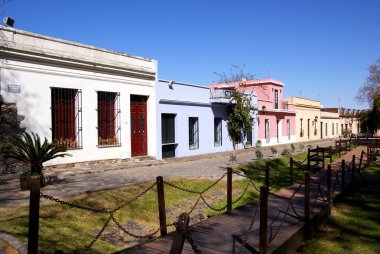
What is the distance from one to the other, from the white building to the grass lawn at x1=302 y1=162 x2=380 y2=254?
8946 millimetres

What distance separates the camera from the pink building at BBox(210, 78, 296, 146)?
27375 mm

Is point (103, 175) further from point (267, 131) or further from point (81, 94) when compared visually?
point (267, 131)

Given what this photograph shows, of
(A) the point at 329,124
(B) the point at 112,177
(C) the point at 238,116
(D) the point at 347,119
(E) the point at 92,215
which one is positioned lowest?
(E) the point at 92,215

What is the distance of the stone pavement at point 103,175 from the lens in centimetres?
876

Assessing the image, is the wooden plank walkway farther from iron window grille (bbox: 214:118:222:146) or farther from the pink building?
the pink building

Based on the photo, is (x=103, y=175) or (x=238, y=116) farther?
(x=238, y=116)

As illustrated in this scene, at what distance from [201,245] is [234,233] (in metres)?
0.85

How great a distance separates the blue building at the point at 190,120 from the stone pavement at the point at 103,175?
A: 62.9 inches

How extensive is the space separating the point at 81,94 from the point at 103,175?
11.1 feet

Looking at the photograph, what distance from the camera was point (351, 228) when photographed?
7363 millimetres

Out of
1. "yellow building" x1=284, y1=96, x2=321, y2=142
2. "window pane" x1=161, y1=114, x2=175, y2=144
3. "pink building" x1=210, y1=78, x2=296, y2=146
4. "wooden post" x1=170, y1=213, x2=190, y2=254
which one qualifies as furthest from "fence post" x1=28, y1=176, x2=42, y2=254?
"yellow building" x1=284, y1=96, x2=321, y2=142

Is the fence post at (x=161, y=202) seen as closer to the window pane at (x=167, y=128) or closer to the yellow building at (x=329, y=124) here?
the window pane at (x=167, y=128)

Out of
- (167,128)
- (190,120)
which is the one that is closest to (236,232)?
(167,128)

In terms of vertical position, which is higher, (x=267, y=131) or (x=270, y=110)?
(x=270, y=110)
